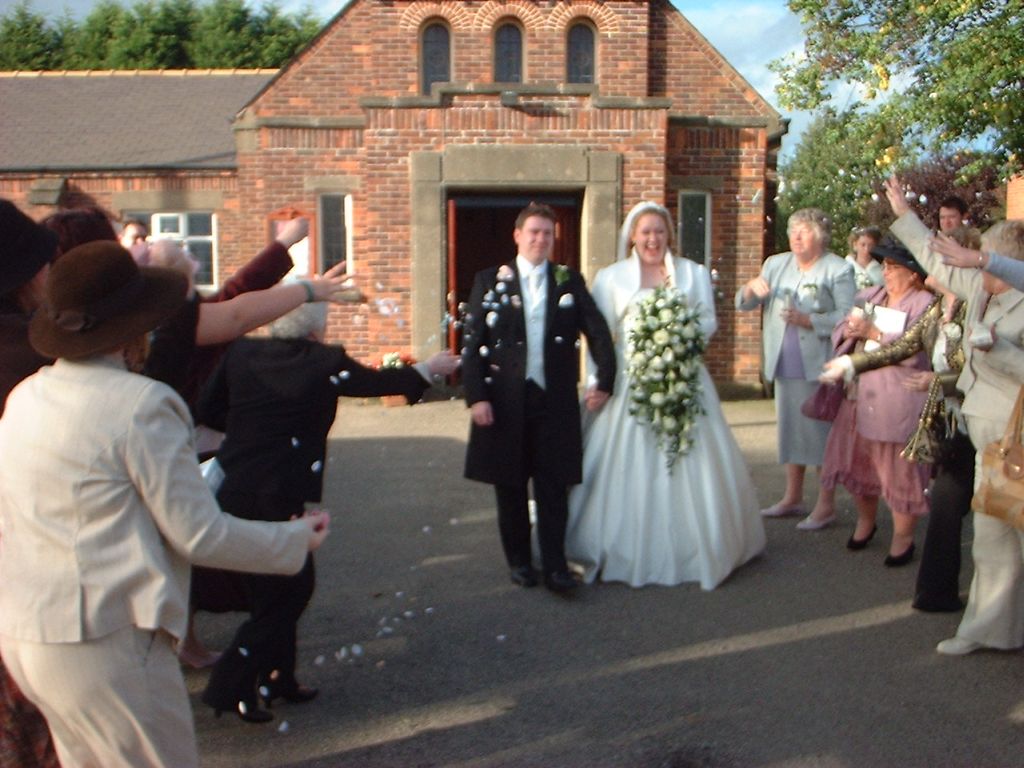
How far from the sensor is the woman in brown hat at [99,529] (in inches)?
108

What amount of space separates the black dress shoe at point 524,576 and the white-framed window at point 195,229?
46.4 ft

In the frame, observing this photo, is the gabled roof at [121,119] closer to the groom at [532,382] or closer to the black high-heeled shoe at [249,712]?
the groom at [532,382]

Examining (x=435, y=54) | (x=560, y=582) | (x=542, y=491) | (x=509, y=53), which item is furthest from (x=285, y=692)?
(x=509, y=53)

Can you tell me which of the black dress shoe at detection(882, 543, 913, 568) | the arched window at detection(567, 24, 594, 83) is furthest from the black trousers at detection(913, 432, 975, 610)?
the arched window at detection(567, 24, 594, 83)

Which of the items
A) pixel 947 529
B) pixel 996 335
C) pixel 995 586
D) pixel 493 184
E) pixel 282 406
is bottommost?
pixel 995 586

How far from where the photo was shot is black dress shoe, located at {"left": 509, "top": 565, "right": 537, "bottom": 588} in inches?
270

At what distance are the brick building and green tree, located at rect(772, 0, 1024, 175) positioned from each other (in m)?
5.33

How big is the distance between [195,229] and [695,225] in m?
8.37

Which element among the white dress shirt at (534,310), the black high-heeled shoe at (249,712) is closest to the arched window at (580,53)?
the white dress shirt at (534,310)

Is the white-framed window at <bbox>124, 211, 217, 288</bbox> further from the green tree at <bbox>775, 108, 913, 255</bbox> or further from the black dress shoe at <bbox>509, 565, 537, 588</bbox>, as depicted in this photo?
the black dress shoe at <bbox>509, 565, 537, 588</bbox>

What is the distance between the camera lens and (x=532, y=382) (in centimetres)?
672

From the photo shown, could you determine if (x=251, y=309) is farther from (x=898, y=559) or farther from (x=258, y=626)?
(x=898, y=559)

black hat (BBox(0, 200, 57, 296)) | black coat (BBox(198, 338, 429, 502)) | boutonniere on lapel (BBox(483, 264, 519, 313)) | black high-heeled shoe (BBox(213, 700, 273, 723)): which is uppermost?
black hat (BBox(0, 200, 57, 296))

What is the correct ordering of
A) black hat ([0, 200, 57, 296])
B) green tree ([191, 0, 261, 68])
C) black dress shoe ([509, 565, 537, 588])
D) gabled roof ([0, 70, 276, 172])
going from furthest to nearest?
green tree ([191, 0, 261, 68]) → gabled roof ([0, 70, 276, 172]) → black dress shoe ([509, 565, 537, 588]) → black hat ([0, 200, 57, 296])
